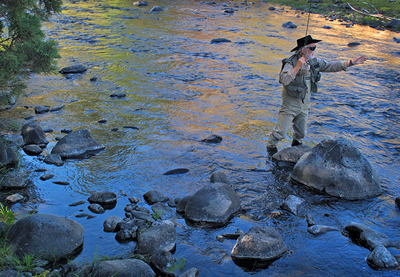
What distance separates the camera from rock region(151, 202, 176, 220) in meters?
4.58

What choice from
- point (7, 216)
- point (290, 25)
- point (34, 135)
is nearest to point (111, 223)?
point (7, 216)

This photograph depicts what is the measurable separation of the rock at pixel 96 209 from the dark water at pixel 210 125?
6.2 inches

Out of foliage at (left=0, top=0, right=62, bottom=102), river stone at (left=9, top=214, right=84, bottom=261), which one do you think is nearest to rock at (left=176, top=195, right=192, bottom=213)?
river stone at (left=9, top=214, right=84, bottom=261)

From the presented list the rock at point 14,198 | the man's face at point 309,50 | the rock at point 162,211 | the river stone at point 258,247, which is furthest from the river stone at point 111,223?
the man's face at point 309,50

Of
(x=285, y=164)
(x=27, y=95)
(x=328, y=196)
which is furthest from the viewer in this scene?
(x=27, y=95)

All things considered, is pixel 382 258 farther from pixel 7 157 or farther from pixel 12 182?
pixel 7 157

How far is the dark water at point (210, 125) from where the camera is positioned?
425 centimetres

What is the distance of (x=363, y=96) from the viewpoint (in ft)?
33.6

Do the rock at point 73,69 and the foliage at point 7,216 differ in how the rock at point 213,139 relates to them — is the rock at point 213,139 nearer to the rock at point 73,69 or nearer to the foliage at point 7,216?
the foliage at point 7,216

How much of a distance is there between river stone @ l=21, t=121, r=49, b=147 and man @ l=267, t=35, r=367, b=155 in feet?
13.7

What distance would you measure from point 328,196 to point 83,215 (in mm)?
3459

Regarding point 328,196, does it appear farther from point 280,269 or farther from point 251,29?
point 251,29

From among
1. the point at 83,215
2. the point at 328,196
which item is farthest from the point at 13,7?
the point at 328,196

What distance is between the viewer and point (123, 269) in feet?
11.3
